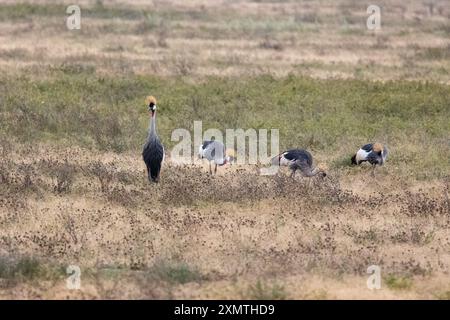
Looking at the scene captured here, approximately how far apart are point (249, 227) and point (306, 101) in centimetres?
872

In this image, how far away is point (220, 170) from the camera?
14.6 meters

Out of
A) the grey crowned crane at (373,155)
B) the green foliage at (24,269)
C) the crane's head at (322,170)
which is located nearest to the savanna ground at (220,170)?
the green foliage at (24,269)

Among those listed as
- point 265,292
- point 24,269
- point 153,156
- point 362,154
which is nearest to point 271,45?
point 362,154

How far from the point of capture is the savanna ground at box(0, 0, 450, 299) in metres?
9.24

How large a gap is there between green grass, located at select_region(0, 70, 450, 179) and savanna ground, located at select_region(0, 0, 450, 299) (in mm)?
51

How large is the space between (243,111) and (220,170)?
413cm

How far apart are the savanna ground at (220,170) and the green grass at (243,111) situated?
0.05 metres

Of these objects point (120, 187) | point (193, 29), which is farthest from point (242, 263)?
point (193, 29)

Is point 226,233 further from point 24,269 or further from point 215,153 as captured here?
point 215,153

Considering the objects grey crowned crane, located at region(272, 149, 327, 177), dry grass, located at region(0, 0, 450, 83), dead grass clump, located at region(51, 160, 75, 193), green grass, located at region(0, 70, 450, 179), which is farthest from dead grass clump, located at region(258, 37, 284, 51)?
dead grass clump, located at region(51, 160, 75, 193)

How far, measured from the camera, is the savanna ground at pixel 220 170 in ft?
30.3

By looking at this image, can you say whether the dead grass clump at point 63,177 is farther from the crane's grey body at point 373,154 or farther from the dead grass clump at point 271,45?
the dead grass clump at point 271,45

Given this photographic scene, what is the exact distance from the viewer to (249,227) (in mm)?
10984

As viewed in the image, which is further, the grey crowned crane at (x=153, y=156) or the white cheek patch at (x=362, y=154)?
the white cheek patch at (x=362, y=154)
